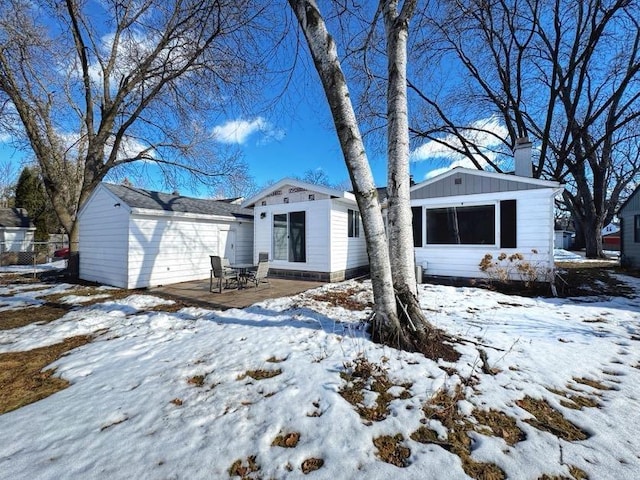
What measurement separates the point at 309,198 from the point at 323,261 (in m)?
2.26

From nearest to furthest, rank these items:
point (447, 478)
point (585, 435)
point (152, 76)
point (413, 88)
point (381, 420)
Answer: point (447, 478), point (585, 435), point (381, 420), point (152, 76), point (413, 88)

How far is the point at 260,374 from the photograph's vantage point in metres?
3.02

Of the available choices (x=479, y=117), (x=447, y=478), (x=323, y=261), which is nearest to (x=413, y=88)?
(x=479, y=117)

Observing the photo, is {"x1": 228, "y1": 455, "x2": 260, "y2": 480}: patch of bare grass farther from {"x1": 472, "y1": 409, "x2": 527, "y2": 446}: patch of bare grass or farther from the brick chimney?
the brick chimney

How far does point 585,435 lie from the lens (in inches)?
80.7

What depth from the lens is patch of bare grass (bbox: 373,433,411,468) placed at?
1814 millimetres

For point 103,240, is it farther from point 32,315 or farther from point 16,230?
point 16,230

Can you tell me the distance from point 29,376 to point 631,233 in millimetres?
21674

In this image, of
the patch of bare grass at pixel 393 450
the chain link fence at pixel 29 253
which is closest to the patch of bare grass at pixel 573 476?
the patch of bare grass at pixel 393 450

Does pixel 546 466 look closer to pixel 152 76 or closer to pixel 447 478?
pixel 447 478

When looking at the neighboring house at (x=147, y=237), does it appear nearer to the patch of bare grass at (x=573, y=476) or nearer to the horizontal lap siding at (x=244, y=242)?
the horizontal lap siding at (x=244, y=242)

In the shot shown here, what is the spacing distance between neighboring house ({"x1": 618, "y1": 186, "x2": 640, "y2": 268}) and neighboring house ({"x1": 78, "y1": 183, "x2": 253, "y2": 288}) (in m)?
18.2

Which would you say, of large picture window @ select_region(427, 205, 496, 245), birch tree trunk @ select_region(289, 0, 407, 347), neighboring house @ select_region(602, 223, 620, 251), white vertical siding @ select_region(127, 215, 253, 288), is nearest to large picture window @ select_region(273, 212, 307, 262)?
white vertical siding @ select_region(127, 215, 253, 288)

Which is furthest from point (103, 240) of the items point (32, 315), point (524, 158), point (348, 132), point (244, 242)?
point (524, 158)
